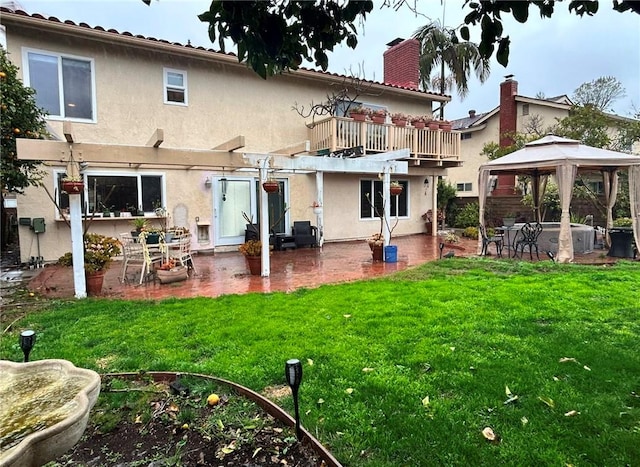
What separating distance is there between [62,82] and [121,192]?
2.80 meters

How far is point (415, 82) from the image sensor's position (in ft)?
49.8

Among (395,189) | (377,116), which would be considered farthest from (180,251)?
(377,116)

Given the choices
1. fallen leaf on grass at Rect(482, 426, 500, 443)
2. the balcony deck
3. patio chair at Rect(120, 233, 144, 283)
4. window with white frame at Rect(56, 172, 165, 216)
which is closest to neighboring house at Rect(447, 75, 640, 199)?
the balcony deck

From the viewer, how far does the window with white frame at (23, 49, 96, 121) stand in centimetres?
886

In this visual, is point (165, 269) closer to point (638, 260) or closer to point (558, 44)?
point (558, 44)

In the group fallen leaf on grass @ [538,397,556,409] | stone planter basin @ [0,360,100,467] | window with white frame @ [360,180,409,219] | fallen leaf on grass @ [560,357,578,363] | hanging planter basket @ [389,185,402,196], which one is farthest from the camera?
window with white frame @ [360,180,409,219]

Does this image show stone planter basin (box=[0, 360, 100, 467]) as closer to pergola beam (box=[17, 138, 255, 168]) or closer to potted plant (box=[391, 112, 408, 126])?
pergola beam (box=[17, 138, 255, 168])

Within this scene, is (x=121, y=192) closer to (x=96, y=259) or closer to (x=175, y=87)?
(x=175, y=87)

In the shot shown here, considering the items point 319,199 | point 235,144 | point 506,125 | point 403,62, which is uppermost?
point 403,62

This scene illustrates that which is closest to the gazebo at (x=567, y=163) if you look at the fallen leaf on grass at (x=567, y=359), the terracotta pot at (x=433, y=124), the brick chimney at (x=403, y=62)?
the terracotta pot at (x=433, y=124)

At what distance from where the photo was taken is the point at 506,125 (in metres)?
19.3

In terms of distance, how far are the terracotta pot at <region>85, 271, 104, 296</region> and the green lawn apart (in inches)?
27.0

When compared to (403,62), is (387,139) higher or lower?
lower

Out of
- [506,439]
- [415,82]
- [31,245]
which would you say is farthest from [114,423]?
[415,82]
